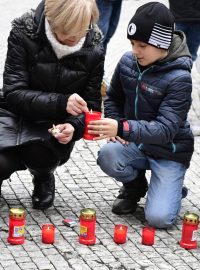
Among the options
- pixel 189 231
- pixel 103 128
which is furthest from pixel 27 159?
pixel 189 231

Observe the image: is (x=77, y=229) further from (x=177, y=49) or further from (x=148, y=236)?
(x=177, y=49)

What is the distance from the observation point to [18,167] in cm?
609

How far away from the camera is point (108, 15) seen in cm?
909

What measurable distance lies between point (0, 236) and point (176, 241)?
122 cm

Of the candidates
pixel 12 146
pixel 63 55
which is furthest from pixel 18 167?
pixel 63 55

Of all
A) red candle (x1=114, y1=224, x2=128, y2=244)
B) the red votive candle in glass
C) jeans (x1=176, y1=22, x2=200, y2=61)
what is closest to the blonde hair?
the red votive candle in glass

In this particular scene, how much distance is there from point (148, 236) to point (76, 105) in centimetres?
102

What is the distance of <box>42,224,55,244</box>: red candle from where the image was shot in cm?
567

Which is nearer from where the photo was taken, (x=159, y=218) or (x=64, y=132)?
(x=64, y=132)

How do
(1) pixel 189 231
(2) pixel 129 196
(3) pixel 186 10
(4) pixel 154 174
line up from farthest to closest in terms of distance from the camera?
(3) pixel 186 10 → (2) pixel 129 196 → (4) pixel 154 174 → (1) pixel 189 231

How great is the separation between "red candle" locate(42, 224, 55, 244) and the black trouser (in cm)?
53

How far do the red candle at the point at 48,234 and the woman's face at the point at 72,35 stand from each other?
49.8 inches

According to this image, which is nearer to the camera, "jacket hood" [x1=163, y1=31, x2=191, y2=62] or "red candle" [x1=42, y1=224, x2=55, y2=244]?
"red candle" [x1=42, y1=224, x2=55, y2=244]

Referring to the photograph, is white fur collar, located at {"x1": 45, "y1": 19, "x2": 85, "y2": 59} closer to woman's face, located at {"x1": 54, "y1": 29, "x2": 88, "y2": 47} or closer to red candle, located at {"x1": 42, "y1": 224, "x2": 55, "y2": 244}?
woman's face, located at {"x1": 54, "y1": 29, "x2": 88, "y2": 47}
